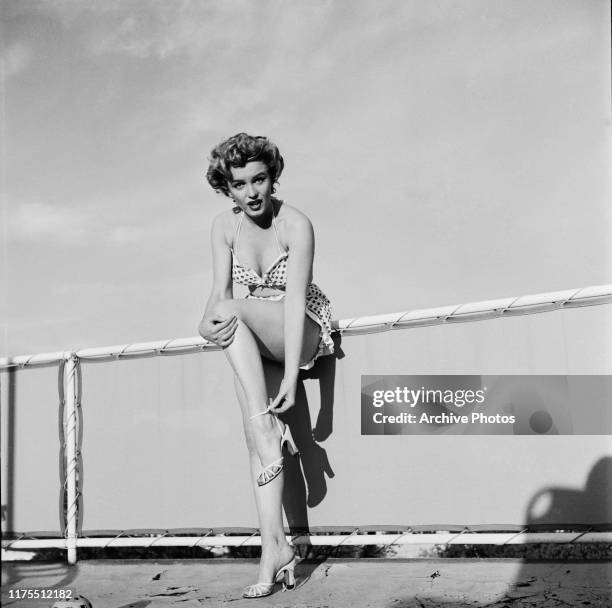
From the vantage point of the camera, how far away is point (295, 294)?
2510mm

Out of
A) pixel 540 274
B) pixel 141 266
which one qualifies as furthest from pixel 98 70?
pixel 540 274

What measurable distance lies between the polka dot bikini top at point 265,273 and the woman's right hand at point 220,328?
317 mm

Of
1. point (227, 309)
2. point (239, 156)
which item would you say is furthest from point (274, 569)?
point (239, 156)

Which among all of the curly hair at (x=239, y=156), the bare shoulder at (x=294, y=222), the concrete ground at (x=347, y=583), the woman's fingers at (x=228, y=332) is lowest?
the concrete ground at (x=347, y=583)

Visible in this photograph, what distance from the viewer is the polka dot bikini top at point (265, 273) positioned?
2693 millimetres

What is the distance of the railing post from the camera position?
10.9 ft

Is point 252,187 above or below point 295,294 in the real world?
above

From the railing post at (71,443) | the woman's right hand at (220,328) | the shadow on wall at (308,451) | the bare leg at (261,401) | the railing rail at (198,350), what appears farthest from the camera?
the railing post at (71,443)

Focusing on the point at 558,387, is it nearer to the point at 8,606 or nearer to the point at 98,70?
the point at 8,606

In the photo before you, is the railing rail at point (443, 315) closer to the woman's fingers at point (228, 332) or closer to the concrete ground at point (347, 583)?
the woman's fingers at point (228, 332)

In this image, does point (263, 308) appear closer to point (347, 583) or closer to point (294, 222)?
point (294, 222)

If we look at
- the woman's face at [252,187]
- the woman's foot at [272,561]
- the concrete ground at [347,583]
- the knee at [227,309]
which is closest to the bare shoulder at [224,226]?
the woman's face at [252,187]

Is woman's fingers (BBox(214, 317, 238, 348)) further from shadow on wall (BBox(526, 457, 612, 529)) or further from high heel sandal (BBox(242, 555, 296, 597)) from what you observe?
shadow on wall (BBox(526, 457, 612, 529))

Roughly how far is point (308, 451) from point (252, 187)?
1.18 meters
